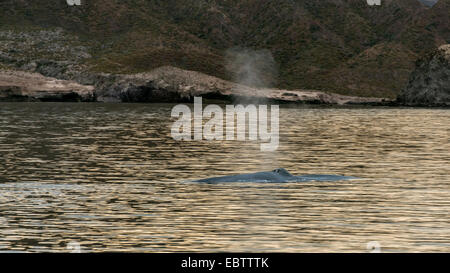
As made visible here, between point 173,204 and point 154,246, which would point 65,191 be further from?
point 154,246

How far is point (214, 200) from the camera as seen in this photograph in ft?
110

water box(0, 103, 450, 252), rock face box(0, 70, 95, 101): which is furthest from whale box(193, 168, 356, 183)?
rock face box(0, 70, 95, 101)

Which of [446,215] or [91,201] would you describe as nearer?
[446,215]

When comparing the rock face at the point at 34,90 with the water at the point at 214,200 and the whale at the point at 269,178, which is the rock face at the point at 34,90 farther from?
the whale at the point at 269,178

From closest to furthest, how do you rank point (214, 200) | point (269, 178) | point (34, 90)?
1. point (214, 200)
2. point (269, 178)
3. point (34, 90)

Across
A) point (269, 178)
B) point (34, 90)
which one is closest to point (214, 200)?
point (269, 178)

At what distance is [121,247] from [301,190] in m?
14.1

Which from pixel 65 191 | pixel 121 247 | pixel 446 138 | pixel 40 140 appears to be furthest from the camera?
pixel 446 138

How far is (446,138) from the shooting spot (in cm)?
7512

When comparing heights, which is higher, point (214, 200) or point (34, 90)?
point (34, 90)

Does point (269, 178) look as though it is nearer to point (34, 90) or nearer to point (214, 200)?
point (214, 200)
